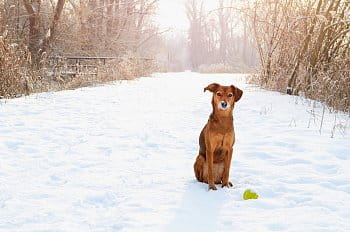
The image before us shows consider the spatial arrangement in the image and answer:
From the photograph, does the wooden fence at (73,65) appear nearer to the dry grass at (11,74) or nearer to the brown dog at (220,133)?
the dry grass at (11,74)

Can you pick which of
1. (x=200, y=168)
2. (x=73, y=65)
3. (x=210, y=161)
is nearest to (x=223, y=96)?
(x=210, y=161)

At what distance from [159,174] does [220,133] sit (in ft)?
3.09

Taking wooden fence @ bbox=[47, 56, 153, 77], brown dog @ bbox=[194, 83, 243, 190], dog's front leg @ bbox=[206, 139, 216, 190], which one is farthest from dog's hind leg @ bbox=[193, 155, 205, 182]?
wooden fence @ bbox=[47, 56, 153, 77]

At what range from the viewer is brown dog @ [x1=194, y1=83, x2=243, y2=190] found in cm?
357

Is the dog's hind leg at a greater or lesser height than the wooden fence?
lesser

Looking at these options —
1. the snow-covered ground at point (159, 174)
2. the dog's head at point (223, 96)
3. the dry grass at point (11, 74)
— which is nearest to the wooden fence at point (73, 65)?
the dry grass at point (11, 74)

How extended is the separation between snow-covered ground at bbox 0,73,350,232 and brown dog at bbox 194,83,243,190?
0.21 metres

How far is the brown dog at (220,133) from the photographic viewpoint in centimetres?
357

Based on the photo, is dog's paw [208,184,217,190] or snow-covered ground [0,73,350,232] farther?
dog's paw [208,184,217,190]

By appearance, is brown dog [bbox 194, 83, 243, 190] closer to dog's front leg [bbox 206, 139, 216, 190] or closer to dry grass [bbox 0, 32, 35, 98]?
dog's front leg [bbox 206, 139, 216, 190]

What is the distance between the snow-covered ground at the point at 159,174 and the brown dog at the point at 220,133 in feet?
0.70

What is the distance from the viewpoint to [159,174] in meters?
4.15

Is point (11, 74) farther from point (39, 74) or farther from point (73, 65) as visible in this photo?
point (73, 65)

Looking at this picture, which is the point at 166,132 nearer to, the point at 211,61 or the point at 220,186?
the point at 220,186
